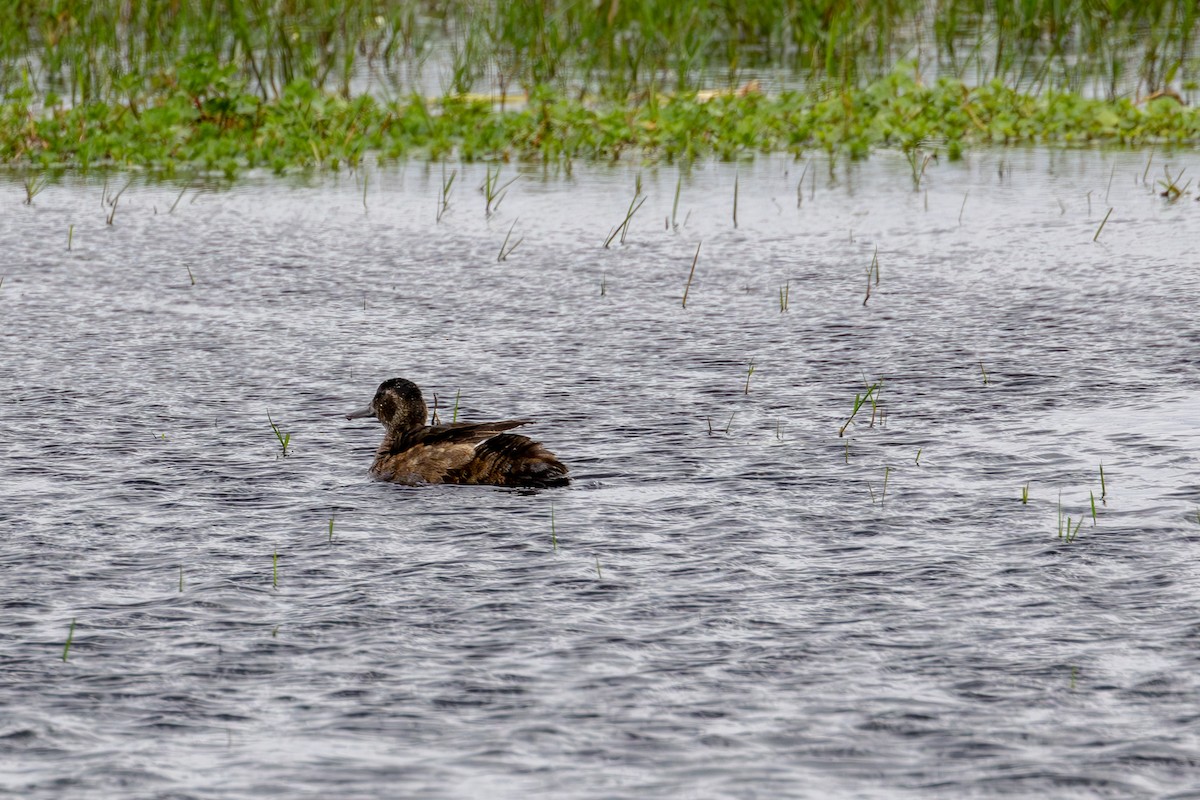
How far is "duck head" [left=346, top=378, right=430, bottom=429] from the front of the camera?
23.2 ft

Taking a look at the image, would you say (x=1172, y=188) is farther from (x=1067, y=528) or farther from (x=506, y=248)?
(x=1067, y=528)

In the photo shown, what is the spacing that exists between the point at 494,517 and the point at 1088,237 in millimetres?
6347

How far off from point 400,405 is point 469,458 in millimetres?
574

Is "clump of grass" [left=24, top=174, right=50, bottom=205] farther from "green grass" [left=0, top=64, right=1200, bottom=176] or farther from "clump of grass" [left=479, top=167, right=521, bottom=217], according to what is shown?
"clump of grass" [left=479, top=167, right=521, bottom=217]

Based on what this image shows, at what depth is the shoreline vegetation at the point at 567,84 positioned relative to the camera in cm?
1538

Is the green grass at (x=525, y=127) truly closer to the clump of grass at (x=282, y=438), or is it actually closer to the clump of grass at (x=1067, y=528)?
the clump of grass at (x=282, y=438)

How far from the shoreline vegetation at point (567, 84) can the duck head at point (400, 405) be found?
7675 millimetres

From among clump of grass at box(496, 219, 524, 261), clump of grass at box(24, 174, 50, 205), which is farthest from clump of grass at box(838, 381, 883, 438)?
clump of grass at box(24, 174, 50, 205)

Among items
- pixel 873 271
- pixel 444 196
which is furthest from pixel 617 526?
pixel 444 196

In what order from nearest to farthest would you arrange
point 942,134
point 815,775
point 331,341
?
point 815,775 < point 331,341 < point 942,134

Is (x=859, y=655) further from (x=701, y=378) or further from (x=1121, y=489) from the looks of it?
(x=701, y=378)

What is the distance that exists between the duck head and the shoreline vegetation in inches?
302

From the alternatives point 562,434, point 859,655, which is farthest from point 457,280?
point 859,655

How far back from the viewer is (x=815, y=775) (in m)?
4.15
